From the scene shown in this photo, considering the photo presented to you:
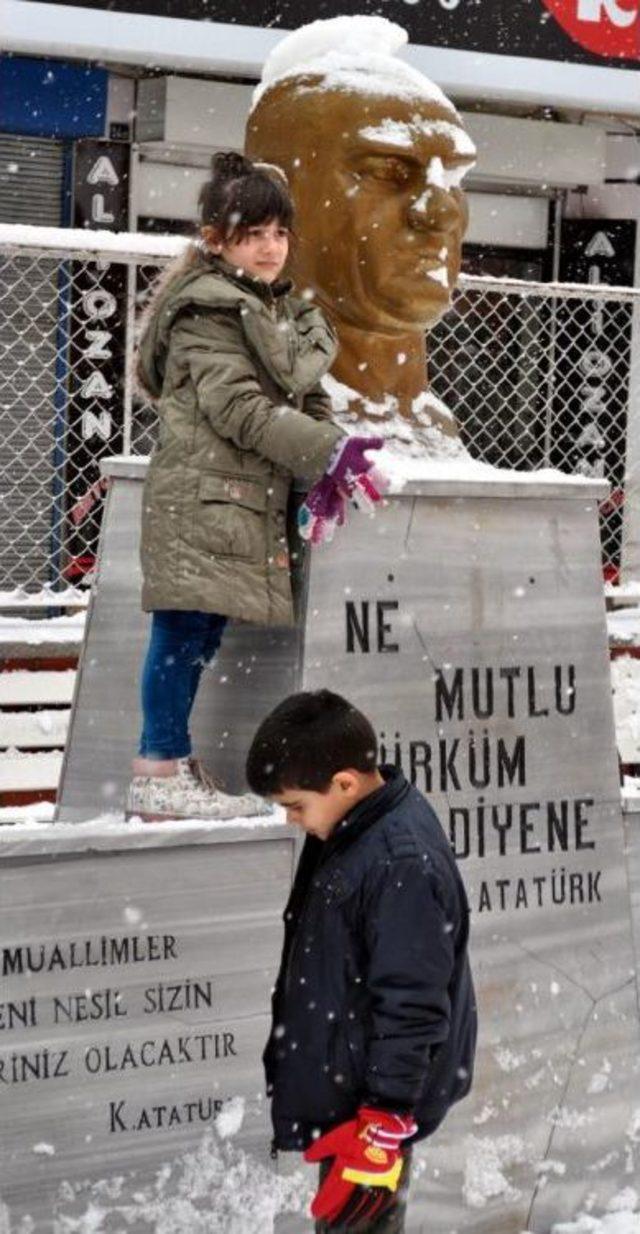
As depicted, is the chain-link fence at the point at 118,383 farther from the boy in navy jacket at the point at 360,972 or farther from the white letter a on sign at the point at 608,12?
the boy in navy jacket at the point at 360,972

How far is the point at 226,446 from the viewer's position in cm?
477

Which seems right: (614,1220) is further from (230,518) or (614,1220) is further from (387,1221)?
Answer: (230,518)

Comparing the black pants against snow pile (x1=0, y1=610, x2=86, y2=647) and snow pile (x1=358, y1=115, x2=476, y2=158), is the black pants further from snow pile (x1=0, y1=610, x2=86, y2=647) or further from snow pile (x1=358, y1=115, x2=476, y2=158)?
snow pile (x1=0, y1=610, x2=86, y2=647)

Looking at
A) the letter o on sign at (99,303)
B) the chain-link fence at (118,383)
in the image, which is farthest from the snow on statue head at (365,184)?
the letter o on sign at (99,303)

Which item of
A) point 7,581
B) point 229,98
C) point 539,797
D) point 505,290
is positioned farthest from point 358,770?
point 229,98

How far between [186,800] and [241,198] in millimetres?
1267

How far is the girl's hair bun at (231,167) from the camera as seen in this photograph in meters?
4.82

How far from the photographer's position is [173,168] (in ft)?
35.4

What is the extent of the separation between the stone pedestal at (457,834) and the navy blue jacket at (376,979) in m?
0.76

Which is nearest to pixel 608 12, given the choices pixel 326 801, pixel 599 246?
pixel 599 246

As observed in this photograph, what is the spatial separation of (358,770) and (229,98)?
283 inches

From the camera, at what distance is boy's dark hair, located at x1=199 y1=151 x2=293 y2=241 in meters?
4.79

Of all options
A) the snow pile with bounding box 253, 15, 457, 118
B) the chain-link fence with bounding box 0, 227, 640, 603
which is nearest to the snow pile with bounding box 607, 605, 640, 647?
the chain-link fence with bounding box 0, 227, 640, 603

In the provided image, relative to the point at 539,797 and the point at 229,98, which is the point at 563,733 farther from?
the point at 229,98
